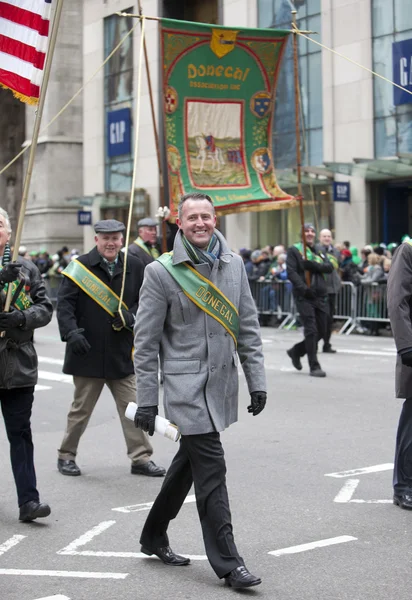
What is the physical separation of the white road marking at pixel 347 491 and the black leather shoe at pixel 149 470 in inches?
54.6

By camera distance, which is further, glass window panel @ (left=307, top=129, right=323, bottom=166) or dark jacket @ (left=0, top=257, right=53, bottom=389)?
glass window panel @ (left=307, top=129, right=323, bottom=166)

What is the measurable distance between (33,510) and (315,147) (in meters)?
22.6

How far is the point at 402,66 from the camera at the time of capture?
953 inches

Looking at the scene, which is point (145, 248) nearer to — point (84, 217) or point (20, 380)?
point (20, 380)

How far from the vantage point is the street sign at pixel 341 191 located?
25859 mm

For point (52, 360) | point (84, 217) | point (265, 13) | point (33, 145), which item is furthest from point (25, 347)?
point (84, 217)

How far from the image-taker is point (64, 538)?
18.8 feet

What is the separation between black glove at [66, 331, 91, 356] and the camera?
7.24 metres

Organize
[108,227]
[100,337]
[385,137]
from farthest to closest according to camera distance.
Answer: [385,137], [100,337], [108,227]

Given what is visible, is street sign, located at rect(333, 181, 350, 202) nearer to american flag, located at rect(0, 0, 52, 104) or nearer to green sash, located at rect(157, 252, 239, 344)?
american flag, located at rect(0, 0, 52, 104)

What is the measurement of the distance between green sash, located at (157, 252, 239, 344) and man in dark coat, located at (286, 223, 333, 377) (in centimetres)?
810

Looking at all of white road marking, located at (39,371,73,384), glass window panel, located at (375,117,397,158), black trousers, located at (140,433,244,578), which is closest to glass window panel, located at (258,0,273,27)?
glass window panel, located at (375,117,397,158)

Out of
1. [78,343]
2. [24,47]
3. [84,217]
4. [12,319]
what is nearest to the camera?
[12,319]

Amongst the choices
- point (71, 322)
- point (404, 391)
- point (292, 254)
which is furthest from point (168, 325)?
point (292, 254)
